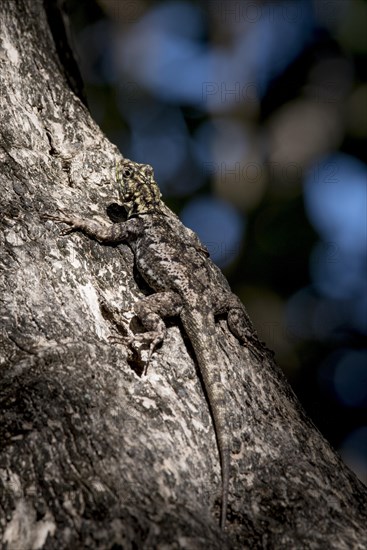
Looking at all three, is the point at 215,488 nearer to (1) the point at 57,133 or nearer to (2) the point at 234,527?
(2) the point at 234,527

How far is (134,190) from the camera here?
4988mm

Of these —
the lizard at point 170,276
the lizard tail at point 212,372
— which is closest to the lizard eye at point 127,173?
the lizard at point 170,276

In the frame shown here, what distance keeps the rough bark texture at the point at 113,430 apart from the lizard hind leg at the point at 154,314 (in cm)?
8

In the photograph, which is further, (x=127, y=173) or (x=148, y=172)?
(x=148, y=172)

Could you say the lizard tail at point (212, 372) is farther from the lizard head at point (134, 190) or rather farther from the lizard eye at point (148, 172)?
the lizard eye at point (148, 172)

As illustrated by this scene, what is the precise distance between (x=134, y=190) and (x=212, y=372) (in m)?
1.86

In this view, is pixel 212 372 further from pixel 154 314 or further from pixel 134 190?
pixel 134 190

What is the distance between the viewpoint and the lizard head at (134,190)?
16.4 ft

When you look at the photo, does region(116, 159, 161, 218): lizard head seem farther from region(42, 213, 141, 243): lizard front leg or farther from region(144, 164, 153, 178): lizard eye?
region(42, 213, 141, 243): lizard front leg

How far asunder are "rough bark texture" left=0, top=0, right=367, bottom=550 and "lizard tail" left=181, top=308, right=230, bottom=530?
0.19ft

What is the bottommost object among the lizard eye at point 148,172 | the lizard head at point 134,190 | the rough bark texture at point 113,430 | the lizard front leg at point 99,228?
the rough bark texture at point 113,430

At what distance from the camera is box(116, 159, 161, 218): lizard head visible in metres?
5.00

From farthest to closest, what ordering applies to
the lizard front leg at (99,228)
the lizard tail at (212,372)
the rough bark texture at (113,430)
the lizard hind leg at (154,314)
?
the lizard front leg at (99,228), the lizard hind leg at (154,314), the lizard tail at (212,372), the rough bark texture at (113,430)

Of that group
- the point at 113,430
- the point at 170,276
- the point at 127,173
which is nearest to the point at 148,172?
the point at 127,173
